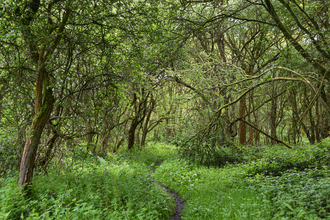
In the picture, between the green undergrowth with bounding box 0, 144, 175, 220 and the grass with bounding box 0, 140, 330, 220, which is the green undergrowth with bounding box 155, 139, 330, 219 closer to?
the grass with bounding box 0, 140, 330, 220

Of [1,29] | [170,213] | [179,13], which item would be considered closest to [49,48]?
[1,29]

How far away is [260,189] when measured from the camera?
5.25 m

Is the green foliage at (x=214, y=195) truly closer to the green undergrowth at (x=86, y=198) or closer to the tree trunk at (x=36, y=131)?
the green undergrowth at (x=86, y=198)

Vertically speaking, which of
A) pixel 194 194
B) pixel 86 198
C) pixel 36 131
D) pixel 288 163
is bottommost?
pixel 194 194

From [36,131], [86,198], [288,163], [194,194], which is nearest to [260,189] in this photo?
[194,194]

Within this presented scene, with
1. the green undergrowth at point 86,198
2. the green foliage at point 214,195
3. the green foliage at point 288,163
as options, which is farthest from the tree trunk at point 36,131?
the green foliage at point 288,163

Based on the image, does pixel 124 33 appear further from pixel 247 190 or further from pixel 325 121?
pixel 325 121

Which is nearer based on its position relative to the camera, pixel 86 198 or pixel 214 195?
pixel 86 198

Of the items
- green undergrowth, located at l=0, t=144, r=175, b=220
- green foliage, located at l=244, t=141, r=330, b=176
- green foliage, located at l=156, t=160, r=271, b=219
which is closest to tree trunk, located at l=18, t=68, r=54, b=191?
green undergrowth, located at l=0, t=144, r=175, b=220

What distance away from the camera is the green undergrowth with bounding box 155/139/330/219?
4.04 meters

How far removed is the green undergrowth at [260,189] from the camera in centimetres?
404

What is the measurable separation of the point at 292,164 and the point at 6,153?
937 cm

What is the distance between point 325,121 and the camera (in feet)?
42.9

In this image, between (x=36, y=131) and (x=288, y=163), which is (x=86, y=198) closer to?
(x=36, y=131)
